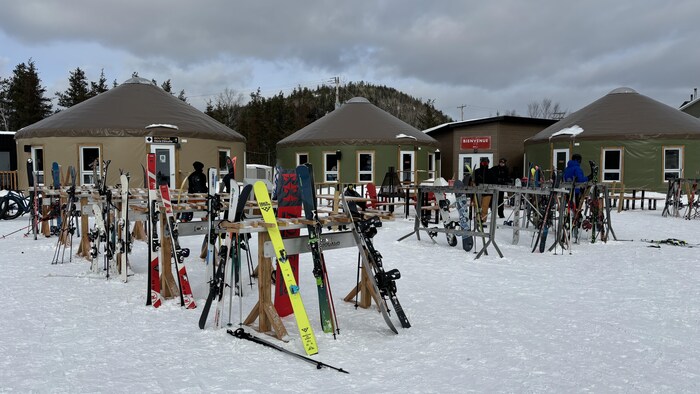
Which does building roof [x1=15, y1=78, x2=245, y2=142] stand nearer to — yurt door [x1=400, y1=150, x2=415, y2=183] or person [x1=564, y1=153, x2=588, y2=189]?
yurt door [x1=400, y1=150, x2=415, y2=183]

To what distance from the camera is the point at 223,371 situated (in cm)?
304

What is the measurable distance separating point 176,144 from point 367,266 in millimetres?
13554

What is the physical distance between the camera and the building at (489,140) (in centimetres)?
2205

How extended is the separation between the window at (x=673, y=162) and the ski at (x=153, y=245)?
17872mm

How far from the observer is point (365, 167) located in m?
19.6

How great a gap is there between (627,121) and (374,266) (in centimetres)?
1746

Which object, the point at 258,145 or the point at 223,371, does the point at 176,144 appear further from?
the point at 258,145

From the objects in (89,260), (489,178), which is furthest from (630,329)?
(489,178)

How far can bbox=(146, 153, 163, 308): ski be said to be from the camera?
449cm

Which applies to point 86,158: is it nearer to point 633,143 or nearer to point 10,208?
point 10,208

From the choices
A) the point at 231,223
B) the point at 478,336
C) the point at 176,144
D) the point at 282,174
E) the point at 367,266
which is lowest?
the point at 478,336

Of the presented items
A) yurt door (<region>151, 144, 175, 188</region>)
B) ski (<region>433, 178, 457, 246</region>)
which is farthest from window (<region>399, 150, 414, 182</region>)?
ski (<region>433, 178, 457, 246</region>)

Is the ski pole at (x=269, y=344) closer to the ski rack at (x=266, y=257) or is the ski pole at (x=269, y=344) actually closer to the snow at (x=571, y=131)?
the ski rack at (x=266, y=257)

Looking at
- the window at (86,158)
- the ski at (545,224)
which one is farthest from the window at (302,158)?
the ski at (545,224)
